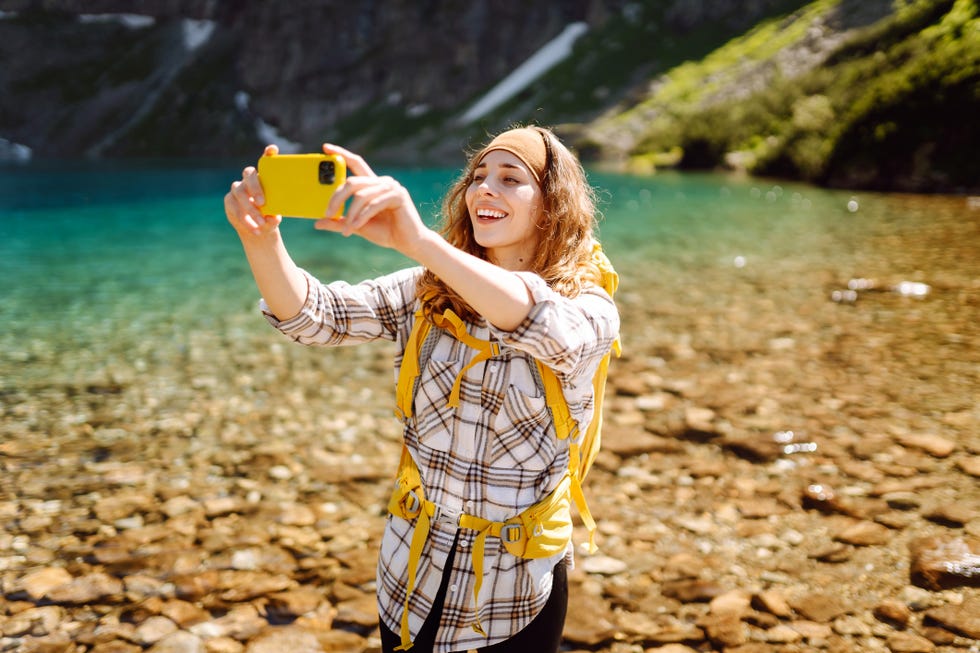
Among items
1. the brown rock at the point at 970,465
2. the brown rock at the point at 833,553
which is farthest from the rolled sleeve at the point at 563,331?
the brown rock at the point at 970,465

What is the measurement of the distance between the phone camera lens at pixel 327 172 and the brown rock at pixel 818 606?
4394mm

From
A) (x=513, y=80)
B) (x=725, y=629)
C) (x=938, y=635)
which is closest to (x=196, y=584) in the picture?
(x=725, y=629)

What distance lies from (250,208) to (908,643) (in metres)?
4.64

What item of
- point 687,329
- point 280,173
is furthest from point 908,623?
point 687,329

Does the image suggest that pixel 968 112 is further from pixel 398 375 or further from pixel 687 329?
pixel 398 375

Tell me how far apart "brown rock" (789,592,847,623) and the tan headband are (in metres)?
3.74

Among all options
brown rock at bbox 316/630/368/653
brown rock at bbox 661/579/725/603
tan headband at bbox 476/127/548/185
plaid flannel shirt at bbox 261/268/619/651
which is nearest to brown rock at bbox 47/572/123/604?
brown rock at bbox 316/630/368/653

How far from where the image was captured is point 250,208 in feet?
7.71

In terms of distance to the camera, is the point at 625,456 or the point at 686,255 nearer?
the point at 625,456

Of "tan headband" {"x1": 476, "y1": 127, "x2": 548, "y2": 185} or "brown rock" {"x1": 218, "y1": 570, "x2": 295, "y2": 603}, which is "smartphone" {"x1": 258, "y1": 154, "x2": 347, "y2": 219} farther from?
"brown rock" {"x1": 218, "y1": 570, "x2": 295, "y2": 603}

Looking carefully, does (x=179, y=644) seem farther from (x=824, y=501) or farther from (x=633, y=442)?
(x=824, y=501)

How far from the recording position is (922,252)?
57.0 feet

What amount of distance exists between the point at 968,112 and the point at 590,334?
39868 mm

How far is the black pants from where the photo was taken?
270 cm
